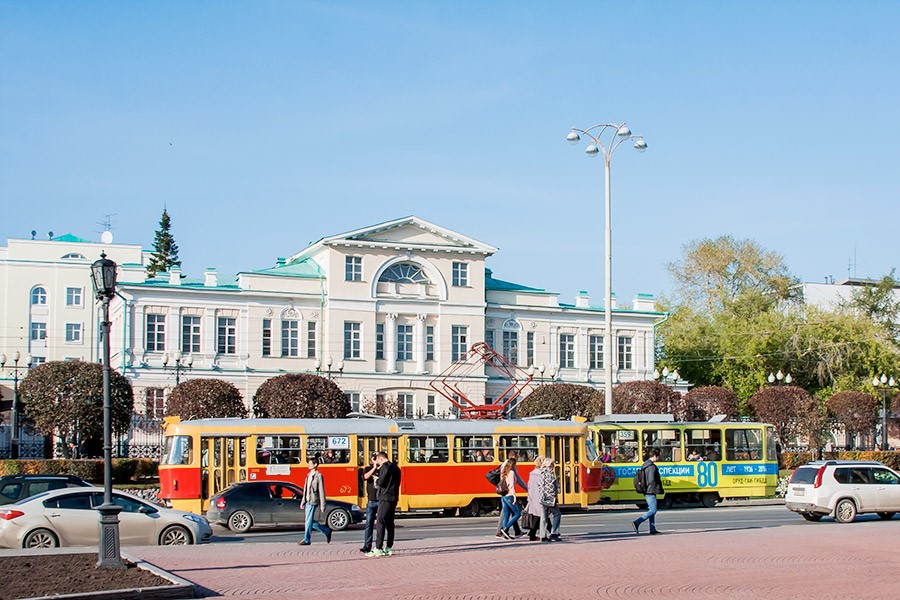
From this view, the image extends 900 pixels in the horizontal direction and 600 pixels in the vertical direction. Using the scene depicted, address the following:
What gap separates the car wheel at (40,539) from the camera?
2075 cm

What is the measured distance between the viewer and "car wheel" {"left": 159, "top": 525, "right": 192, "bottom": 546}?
21672 millimetres

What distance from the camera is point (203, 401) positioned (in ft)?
172

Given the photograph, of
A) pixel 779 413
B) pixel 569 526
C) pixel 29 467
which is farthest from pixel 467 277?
pixel 569 526

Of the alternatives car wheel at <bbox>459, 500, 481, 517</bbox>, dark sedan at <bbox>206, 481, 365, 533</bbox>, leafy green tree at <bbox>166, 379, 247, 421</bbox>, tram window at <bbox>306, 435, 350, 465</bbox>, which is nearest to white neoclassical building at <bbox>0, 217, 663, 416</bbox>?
A: leafy green tree at <bbox>166, 379, 247, 421</bbox>

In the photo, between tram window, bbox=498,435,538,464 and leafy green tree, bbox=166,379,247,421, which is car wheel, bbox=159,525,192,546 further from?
leafy green tree, bbox=166,379,247,421

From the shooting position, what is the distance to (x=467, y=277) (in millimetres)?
69312

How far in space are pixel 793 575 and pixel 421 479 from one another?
54.5 ft

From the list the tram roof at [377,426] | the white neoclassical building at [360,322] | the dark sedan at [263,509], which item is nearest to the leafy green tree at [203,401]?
the white neoclassical building at [360,322]

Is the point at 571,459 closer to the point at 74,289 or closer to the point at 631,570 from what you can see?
the point at 631,570

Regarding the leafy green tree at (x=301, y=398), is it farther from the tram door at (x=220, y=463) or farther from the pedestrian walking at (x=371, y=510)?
the pedestrian walking at (x=371, y=510)

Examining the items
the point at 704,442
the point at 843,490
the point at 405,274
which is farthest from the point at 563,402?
the point at 843,490

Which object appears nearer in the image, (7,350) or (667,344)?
(667,344)

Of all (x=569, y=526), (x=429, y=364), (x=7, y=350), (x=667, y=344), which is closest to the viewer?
(x=569, y=526)

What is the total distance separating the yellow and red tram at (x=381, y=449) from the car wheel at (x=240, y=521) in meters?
2.88
